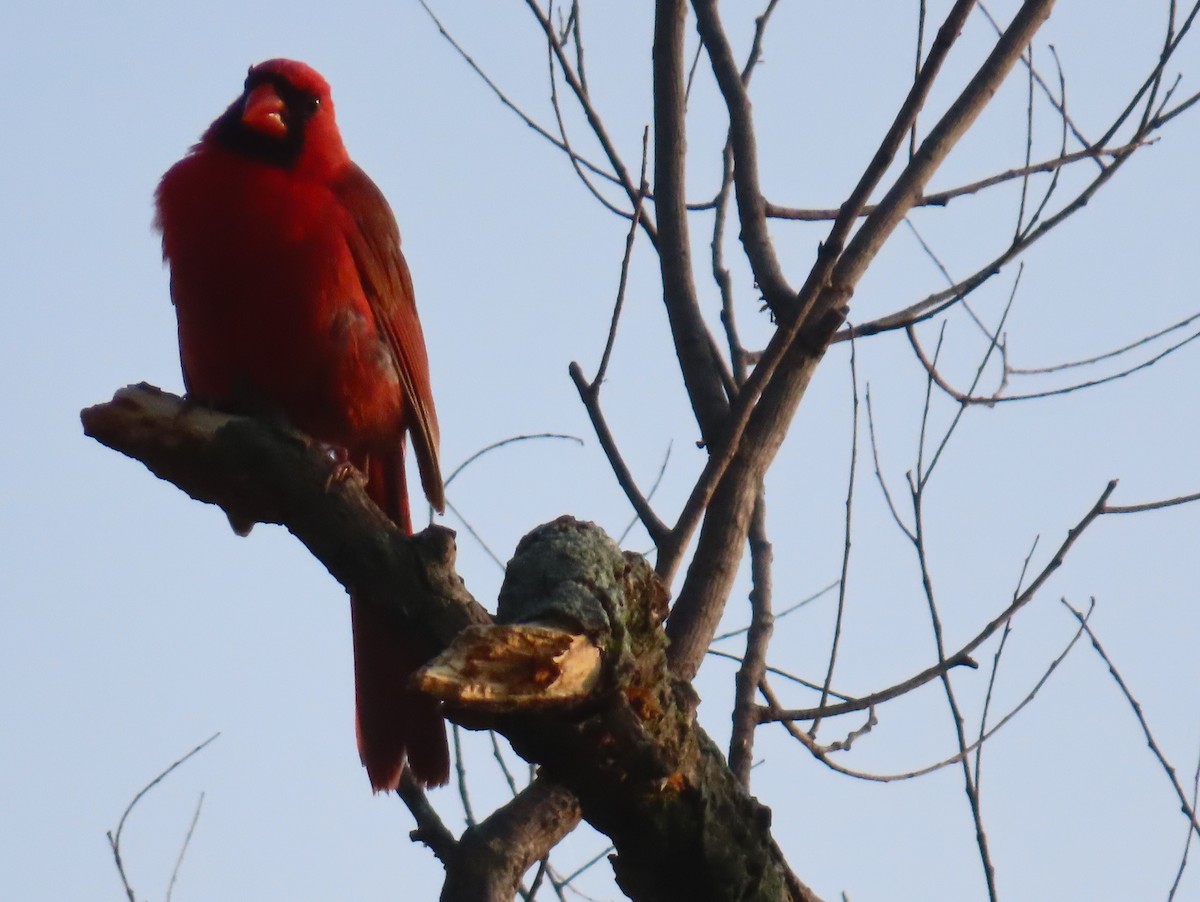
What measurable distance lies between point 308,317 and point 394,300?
0.38m

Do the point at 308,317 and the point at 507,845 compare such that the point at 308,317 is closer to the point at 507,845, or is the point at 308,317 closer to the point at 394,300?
the point at 394,300

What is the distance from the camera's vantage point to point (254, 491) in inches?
98.8

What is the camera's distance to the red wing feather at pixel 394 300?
146 inches

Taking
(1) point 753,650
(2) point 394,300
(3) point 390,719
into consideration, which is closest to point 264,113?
(2) point 394,300

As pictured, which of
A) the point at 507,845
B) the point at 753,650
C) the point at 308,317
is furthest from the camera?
the point at 308,317

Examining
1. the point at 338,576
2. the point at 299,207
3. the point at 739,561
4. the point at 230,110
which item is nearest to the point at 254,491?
the point at 338,576

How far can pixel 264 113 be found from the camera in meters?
3.82

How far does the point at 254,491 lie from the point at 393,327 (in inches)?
51.3

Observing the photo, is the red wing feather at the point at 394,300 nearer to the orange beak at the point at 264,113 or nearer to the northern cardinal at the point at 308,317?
the northern cardinal at the point at 308,317

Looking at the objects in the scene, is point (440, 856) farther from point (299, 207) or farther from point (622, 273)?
point (299, 207)

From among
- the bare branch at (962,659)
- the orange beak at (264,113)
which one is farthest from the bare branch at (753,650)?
the orange beak at (264,113)

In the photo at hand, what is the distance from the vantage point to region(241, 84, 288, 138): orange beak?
3.78m

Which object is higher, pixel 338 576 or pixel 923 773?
pixel 923 773

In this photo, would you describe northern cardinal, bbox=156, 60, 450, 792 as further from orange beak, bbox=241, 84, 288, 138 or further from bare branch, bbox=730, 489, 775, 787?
bare branch, bbox=730, 489, 775, 787
